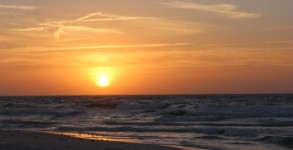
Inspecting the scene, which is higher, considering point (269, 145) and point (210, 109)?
point (210, 109)

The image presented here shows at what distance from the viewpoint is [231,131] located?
26625mm

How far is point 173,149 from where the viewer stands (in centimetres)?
1831

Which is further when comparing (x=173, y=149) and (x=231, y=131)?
(x=231, y=131)

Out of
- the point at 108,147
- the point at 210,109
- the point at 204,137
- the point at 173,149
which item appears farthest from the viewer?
the point at 210,109

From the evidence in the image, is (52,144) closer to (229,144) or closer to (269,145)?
(229,144)

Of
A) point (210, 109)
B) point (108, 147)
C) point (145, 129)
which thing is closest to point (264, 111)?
point (210, 109)

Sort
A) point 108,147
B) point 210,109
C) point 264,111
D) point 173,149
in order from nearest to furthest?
point 108,147, point 173,149, point 264,111, point 210,109

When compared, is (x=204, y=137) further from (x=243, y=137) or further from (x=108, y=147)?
(x=108, y=147)

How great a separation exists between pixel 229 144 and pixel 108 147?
6166 millimetres

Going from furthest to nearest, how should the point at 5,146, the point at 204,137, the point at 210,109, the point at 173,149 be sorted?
the point at 210,109 → the point at 204,137 → the point at 173,149 → the point at 5,146

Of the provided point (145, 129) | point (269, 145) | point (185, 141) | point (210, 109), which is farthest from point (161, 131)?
point (210, 109)

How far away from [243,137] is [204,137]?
2.05 metres

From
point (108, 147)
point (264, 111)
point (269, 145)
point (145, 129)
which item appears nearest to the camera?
point (108, 147)

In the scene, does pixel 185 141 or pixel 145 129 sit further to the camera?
A: pixel 145 129
